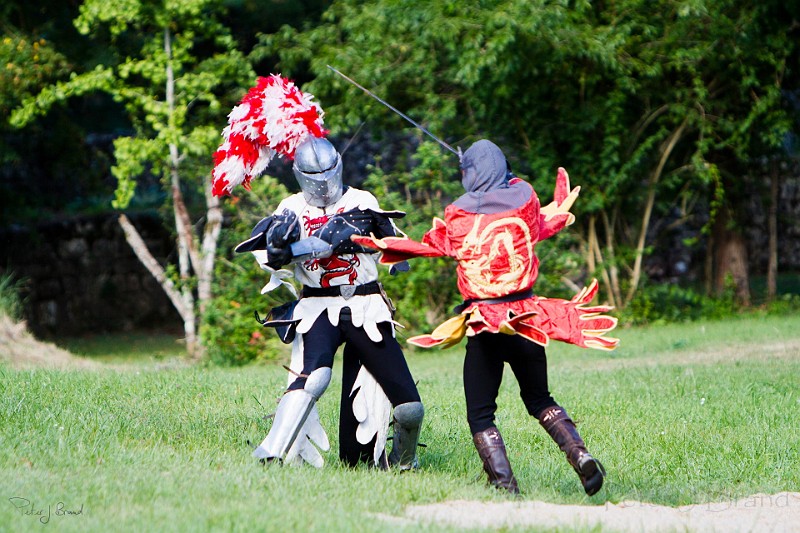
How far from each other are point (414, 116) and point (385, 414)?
9.26 meters

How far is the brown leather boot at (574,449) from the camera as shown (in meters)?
5.13

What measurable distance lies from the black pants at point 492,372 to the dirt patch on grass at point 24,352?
22.4 ft

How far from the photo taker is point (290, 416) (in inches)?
223

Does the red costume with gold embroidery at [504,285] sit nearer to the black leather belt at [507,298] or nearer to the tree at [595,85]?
the black leather belt at [507,298]

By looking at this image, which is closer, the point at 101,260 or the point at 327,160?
the point at 327,160

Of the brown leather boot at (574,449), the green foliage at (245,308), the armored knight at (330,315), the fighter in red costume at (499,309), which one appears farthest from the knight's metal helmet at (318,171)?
the green foliage at (245,308)

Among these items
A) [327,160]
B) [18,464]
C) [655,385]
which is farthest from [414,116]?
[18,464]

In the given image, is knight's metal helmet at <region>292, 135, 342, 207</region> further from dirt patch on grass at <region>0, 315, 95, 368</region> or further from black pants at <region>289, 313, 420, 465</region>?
dirt patch on grass at <region>0, 315, 95, 368</region>

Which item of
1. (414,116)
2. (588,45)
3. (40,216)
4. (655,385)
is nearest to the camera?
(655,385)

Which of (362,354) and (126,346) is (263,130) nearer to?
(362,354)

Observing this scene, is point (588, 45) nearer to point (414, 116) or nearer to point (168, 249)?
point (414, 116)

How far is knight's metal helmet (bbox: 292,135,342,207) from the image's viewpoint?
5820mm

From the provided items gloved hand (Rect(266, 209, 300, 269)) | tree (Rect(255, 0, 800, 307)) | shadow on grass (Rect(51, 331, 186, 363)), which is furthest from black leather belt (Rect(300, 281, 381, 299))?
shadow on grass (Rect(51, 331, 186, 363))

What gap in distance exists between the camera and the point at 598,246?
15453 millimetres
